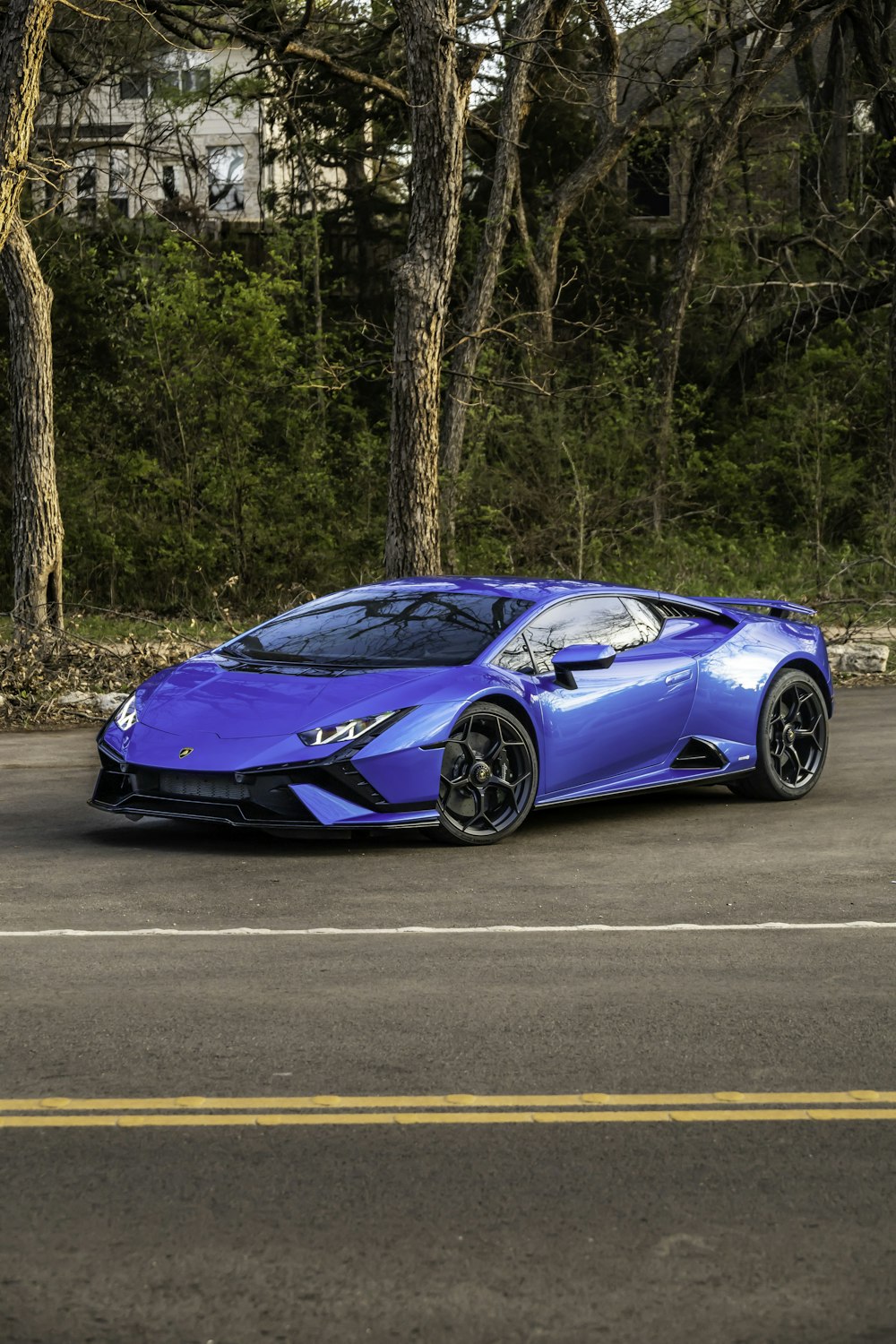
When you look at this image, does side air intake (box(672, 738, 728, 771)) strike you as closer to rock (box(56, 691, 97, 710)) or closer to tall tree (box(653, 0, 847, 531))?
rock (box(56, 691, 97, 710))

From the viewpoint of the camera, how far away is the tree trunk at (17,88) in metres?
14.6

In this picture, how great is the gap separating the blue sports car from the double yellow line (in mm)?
3474

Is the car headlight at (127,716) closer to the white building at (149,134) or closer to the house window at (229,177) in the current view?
the white building at (149,134)

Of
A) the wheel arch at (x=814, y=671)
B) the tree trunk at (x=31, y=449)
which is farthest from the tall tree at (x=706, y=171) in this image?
the wheel arch at (x=814, y=671)

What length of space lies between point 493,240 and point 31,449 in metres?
13.7

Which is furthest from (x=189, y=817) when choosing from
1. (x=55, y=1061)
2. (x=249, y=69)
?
(x=249, y=69)

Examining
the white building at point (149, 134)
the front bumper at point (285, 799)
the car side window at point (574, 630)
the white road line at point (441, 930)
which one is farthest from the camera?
the white building at point (149, 134)

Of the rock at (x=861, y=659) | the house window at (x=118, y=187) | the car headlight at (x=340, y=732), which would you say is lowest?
the rock at (x=861, y=659)

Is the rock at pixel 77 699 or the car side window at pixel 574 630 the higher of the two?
the car side window at pixel 574 630

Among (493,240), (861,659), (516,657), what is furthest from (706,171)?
(516,657)

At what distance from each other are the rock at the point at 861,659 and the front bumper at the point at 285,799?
10.5m

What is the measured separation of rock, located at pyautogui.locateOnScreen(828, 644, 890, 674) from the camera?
18.2 m

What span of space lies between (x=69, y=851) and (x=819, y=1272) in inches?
224

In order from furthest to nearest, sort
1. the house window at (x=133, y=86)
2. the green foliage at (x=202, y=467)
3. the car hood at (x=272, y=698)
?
1. the house window at (x=133, y=86)
2. the green foliage at (x=202, y=467)
3. the car hood at (x=272, y=698)
